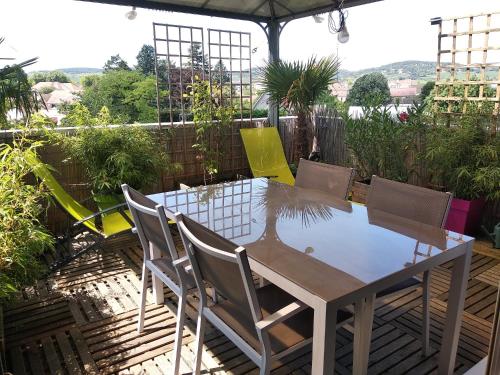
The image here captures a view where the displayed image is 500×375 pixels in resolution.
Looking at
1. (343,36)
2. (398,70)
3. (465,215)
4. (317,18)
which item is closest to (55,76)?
(317,18)

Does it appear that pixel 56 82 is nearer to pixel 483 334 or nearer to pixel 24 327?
pixel 24 327

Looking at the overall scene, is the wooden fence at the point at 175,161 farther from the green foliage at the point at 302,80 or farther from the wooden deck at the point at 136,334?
the wooden deck at the point at 136,334

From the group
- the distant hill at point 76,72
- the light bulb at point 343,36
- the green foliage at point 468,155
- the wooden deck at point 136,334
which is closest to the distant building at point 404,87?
Answer: the light bulb at point 343,36

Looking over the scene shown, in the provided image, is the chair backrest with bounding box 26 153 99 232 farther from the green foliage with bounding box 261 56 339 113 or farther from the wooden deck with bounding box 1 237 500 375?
the green foliage with bounding box 261 56 339 113

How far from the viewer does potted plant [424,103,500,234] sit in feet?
11.9

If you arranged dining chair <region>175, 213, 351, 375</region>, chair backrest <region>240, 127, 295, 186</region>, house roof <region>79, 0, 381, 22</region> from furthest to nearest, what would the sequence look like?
1. chair backrest <region>240, 127, 295, 186</region>
2. house roof <region>79, 0, 381, 22</region>
3. dining chair <region>175, 213, 351, 375</region>

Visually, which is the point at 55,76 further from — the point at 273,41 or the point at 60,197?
the point at 60,197

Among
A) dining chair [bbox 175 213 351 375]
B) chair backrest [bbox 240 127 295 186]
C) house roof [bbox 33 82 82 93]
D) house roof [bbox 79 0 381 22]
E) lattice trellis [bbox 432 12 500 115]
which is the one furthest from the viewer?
house roof [bbox 33 82 82 93]

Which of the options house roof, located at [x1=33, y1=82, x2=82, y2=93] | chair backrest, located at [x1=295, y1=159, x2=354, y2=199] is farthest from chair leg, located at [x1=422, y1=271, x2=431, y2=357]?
house roof, located at [x1=33, y1=82, x2=82, y2=93]

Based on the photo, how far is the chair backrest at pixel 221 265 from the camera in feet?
4.24

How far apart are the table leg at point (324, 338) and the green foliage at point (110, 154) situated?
2.71 metres

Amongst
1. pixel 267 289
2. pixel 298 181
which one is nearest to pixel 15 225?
pixel 267 289

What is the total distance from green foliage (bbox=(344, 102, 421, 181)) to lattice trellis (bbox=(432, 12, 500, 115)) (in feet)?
1.60

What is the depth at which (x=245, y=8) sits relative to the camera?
508 centimetres
